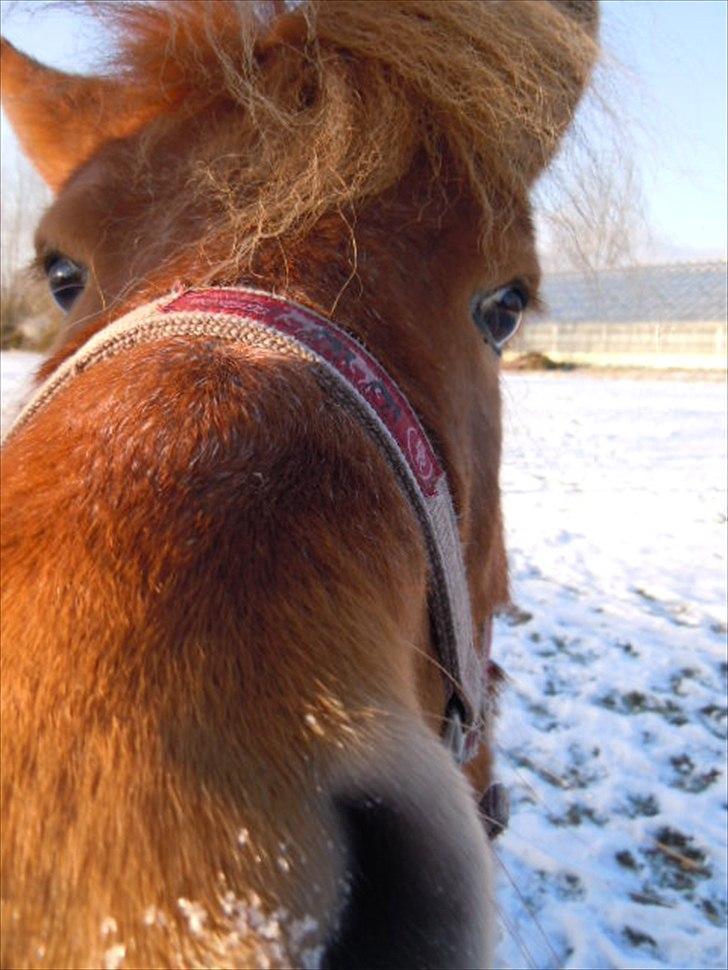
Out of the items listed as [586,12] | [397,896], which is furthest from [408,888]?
[586,12]

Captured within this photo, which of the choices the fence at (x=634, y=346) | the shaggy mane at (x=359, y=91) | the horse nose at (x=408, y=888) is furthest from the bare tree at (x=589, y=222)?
the fence at (x=634, y=346)

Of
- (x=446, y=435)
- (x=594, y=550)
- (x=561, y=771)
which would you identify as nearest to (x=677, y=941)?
(x=561, y=771)

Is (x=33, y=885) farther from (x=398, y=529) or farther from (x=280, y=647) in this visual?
(x=398, y=529)

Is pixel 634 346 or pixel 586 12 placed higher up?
pixel 586 12

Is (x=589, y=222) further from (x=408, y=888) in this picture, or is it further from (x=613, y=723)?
(x=613, y=723)

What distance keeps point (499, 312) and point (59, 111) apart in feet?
4.24

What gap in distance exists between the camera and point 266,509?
87cm

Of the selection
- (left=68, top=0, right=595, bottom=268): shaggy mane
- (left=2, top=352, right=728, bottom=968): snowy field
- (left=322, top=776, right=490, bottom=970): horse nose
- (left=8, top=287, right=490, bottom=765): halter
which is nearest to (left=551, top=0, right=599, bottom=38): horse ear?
(left=68, top=0, right=595, bottom=268): shaggy mane

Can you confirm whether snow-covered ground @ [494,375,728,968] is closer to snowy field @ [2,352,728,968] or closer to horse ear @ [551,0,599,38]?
snowy field @ [2,352,728,968]

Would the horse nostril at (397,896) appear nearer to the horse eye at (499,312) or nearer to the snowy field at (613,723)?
the snowy field at (613,723)

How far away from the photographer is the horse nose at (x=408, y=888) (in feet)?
2.36

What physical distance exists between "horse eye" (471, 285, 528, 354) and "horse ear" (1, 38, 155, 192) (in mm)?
843

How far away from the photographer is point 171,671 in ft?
2.29

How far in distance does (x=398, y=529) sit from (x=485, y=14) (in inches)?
45.2
